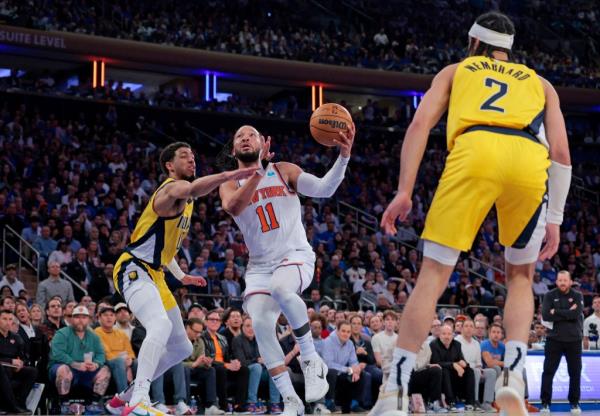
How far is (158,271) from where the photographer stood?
8.59 metres

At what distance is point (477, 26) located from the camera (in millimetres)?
5852

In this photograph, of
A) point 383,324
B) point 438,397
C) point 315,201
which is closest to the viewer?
point 438,397

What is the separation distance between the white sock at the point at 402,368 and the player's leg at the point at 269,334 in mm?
2680

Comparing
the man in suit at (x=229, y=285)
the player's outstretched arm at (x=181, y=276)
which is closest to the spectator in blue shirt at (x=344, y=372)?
the man in suit at (x=229, y=285)

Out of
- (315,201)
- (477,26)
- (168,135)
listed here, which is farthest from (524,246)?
(168,135)

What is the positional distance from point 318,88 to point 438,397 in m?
22.6

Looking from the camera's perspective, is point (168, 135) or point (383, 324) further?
point (168, 135)

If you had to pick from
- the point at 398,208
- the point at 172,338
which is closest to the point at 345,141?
the point at 172,338

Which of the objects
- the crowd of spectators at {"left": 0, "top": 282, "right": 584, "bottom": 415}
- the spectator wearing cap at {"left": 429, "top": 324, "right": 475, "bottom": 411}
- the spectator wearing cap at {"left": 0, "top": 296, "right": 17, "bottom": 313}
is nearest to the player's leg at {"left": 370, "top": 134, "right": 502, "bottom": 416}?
the crowd of spectators at {"left": 0, "top": 282, "right": 584, "bottom": 415}

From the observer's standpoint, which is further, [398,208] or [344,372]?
[344,372]

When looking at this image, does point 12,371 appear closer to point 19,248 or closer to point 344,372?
point 344,372

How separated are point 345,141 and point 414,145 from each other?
2.98 meters

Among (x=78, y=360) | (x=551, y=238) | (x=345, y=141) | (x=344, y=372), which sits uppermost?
(x=345, y=141)

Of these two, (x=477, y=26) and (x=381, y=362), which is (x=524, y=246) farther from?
(x=381, y=362)
